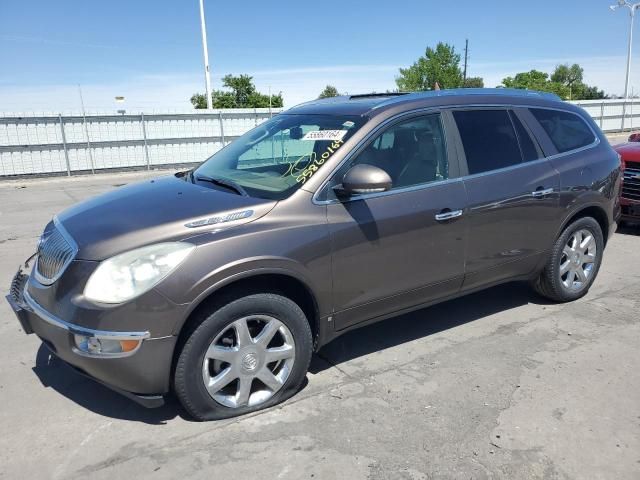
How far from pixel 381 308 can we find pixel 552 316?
1932 millimetres

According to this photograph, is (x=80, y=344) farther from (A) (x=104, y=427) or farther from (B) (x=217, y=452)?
(B) (x=217, y=452)

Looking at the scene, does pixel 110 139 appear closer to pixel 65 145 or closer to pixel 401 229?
pixel 65 145

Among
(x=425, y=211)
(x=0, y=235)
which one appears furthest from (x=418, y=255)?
(x=0, y=235)

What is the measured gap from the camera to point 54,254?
3199 mm

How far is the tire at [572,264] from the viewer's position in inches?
187

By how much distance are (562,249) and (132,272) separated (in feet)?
11.9

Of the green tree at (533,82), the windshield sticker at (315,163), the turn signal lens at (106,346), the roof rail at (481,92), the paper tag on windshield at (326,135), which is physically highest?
the green tree at (533,82)

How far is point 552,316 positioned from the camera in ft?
15.6

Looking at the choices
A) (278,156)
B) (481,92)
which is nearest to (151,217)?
(278,156)

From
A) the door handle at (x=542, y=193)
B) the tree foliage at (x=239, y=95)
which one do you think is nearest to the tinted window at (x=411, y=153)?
the door handle at (x=542, y=193)

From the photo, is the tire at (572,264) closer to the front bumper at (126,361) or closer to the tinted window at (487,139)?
the tinted window at (487,139)

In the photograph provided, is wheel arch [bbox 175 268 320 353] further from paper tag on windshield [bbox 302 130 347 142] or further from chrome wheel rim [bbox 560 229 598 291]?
chrome wheel rim [bbox 560 229 598 291]

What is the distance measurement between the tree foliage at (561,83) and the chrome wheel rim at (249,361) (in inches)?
2709

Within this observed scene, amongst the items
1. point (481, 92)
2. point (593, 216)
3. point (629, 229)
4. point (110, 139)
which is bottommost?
point (629, 229)
